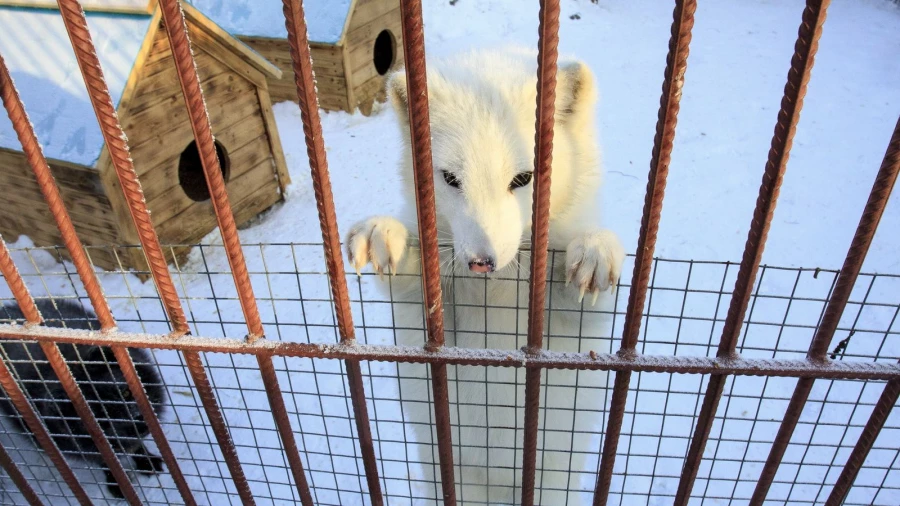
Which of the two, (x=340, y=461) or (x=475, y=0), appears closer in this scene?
(x=340, y=461)

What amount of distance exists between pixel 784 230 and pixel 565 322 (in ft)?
11.1

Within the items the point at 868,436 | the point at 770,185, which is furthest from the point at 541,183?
the point at 868,436

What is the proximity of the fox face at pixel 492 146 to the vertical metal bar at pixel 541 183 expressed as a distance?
0.35 m

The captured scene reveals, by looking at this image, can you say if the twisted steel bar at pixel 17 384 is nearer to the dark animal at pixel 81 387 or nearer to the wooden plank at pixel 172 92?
the dark animal at pixel 81 387

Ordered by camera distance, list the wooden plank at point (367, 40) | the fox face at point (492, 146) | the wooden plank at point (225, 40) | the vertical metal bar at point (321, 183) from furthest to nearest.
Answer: the wooden plank at point (367, 40)
the wooden plank at point (225, 40)
the fox face at point (492, 146)
the vertical metal bar at point (321, 183)

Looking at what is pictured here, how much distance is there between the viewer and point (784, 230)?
4.65m

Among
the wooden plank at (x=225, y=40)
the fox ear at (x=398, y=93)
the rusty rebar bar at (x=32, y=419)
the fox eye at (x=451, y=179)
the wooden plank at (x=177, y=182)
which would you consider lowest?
the rusty rebar bar at (x=32, y=419)

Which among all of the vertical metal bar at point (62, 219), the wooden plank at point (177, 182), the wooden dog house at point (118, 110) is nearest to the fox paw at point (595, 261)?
the vertical metal bar at point (62, 219)

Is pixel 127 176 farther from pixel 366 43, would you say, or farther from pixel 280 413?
pixel 366 43

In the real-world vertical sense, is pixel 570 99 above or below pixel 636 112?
below

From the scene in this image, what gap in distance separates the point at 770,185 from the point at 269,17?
568 cm

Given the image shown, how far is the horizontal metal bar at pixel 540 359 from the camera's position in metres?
1.39

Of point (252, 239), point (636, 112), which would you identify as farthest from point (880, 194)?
point (636, 112)

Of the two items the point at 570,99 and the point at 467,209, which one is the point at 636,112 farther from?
the point at 467,209
